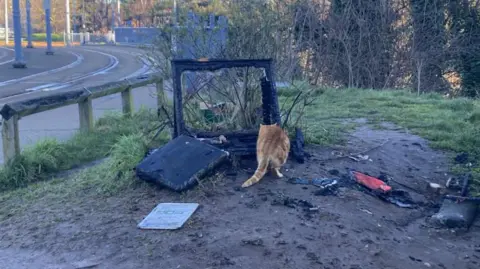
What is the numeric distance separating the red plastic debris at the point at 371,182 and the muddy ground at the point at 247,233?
0.15m

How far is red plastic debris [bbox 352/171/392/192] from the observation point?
596cm

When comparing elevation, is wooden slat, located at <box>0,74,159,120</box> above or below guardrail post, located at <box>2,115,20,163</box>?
above

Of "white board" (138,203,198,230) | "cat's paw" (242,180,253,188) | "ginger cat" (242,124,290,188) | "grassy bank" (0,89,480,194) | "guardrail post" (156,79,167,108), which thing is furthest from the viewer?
"guardrail post" (156,79,167,108)

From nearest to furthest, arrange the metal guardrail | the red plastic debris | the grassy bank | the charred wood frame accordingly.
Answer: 1. the red plastic debris
2. the charred wood frame
3. the grassy bank
4. the metal guardrail

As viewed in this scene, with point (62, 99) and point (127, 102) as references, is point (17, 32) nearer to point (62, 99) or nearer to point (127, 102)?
point (127, 102)

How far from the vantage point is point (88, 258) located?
14.6ft

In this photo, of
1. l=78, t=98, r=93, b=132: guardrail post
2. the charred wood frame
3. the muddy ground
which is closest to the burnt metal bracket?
A: the charred wood frame

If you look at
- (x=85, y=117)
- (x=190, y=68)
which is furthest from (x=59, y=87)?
(x=190, y=68)

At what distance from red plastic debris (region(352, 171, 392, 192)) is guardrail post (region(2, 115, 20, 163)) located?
12.6 feet

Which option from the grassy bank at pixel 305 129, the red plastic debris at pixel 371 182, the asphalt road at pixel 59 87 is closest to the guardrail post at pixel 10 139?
the grassy bank at pixel 305 129

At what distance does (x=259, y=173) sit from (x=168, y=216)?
1114 millimetres

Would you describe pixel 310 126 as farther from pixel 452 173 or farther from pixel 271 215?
pixel 271 215

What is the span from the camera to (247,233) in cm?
469

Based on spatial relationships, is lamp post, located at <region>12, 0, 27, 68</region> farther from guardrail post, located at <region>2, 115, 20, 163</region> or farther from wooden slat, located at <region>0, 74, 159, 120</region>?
guardrail post, located at <region>2, 115, 20, 163</region>
